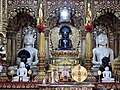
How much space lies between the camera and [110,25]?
16094 millimetres

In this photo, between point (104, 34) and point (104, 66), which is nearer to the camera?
point (104, 66)

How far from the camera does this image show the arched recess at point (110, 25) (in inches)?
604

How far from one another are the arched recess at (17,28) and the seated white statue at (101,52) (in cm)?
264

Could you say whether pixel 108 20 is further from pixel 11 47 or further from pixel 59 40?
pixel 11 47

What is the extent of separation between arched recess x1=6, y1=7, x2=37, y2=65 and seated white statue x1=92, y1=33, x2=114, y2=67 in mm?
2635

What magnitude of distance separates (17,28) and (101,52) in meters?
3.38

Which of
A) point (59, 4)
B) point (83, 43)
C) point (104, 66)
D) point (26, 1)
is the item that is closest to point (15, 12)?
point (26, 1)

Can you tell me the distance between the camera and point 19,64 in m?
15.4

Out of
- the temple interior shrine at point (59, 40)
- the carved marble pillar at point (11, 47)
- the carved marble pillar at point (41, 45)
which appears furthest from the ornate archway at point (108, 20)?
the carved marble pillar at point (11, 47)

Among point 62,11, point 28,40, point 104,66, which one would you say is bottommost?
point 104,66

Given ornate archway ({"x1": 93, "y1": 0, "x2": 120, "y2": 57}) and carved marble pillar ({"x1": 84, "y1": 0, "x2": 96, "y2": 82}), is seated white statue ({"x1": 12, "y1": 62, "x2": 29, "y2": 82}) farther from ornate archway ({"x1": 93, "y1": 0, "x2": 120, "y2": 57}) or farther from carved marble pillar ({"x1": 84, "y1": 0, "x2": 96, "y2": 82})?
ornate archway ({"x1": 93, "y1": 0, "x2": 120, "y2": 57})

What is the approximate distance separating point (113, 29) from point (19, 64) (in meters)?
3.87

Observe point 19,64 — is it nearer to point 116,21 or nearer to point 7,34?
point 7,34

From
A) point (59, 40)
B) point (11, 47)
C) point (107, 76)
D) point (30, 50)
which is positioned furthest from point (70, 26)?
point (107, 76)
